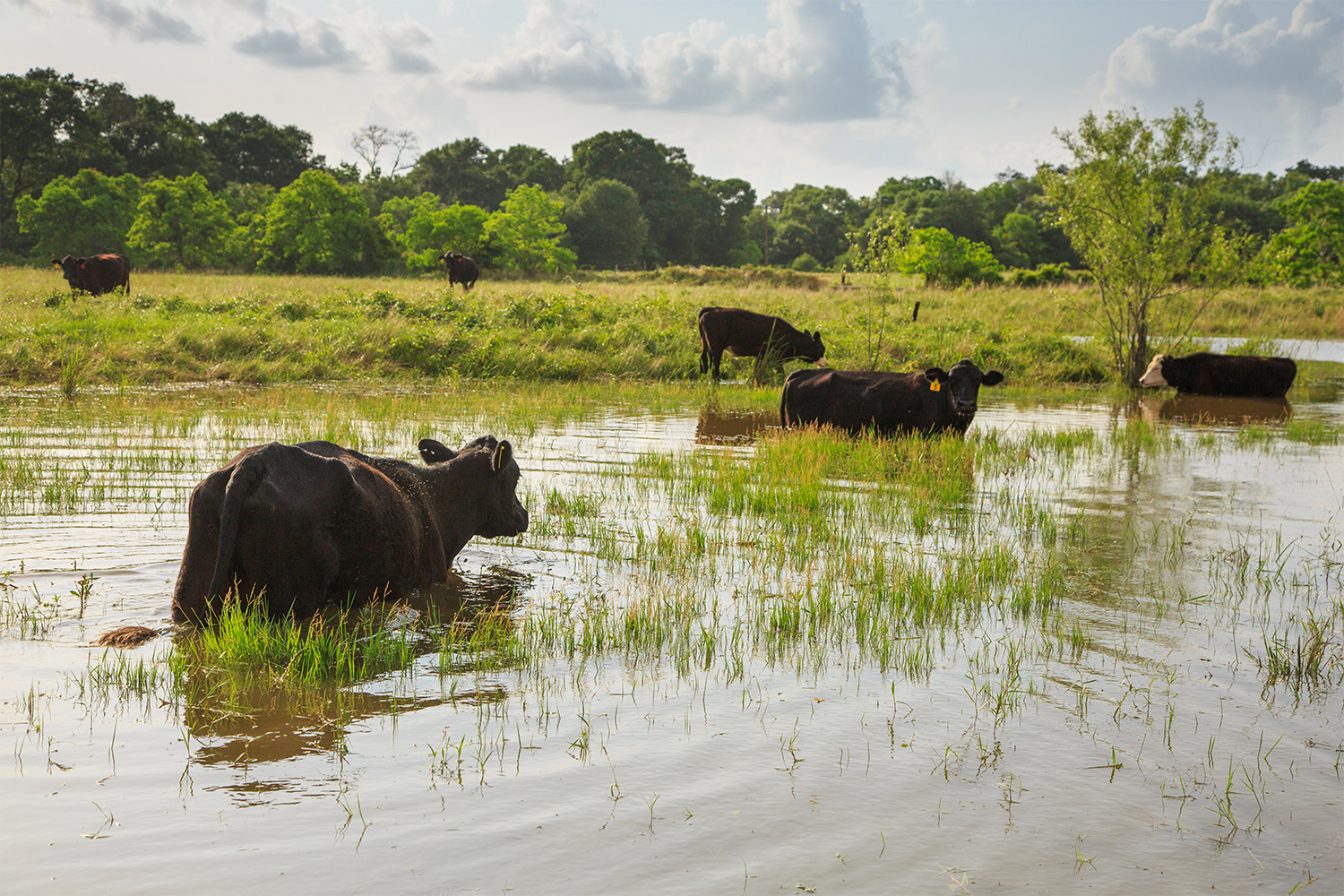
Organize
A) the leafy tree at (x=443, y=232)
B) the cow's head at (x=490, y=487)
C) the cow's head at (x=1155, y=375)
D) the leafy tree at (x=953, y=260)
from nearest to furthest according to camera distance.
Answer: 1. the cow's head at (x=490, y=487)
2. the cow's head at (x=1155, y=375)
3. the leafy tree at (x=953, y=260)
4. the leafy tree at (x=443, y=232)

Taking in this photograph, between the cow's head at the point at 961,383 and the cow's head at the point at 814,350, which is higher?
the cow's head at the point at 814,350

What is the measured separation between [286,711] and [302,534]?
3.41 ft

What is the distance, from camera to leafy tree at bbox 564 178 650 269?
276ft

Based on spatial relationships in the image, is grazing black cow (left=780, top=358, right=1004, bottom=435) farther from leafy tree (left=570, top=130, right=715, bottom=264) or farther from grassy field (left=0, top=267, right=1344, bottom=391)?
leafy tree (left=570, top=130, right=715, bottom=264)

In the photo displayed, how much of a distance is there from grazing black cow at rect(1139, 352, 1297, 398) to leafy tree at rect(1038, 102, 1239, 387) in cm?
164

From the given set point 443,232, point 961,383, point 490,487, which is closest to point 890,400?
point 961,383

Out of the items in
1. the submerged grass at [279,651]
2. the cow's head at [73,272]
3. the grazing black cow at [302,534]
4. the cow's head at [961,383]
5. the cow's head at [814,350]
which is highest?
the cow's head at [73,272]

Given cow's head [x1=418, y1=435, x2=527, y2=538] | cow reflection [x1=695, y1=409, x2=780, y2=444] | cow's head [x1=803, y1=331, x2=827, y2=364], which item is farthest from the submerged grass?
cow's head [x1=803, y1=331, x2=827, y2=364]

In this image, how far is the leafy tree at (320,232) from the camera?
56656 millimetres

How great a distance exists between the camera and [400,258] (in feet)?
201

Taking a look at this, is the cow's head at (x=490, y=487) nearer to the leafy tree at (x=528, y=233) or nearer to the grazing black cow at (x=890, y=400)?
the grazing black cow at (x=890, y=400)

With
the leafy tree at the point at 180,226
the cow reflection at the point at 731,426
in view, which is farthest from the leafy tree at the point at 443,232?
the cow reflection at the point at 731,426

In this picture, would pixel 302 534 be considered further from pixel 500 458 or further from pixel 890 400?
pixel 890 400

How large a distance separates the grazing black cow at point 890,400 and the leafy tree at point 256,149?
3244 inches
